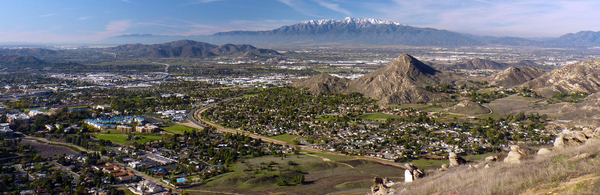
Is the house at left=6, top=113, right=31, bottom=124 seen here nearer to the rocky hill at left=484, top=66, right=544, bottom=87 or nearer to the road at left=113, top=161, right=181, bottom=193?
the road at left=113, top=161, right=181, bottom=193

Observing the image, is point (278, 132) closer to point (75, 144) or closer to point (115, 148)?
point (115, 148)

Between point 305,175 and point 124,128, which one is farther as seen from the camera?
point 124,128

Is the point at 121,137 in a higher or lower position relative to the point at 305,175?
higher

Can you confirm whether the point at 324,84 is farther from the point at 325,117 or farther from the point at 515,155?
the point at 515,155

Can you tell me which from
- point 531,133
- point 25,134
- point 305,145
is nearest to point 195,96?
point 25,134

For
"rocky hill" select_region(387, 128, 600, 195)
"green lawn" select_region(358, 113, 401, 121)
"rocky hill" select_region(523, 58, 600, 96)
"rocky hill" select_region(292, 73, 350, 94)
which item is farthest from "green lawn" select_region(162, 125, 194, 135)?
"rocky hill" select_region(523, 58, 600, 96)

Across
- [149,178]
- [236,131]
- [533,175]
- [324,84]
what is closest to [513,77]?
[324,84]
